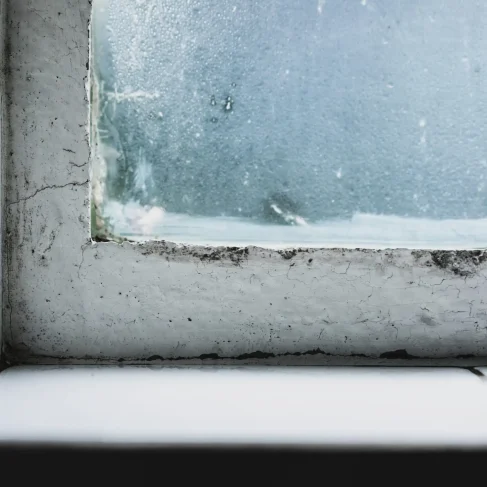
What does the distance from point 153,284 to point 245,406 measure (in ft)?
0.81

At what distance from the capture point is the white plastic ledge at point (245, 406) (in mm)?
542

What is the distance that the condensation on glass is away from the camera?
2.61 feet

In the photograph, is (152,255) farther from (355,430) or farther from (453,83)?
(453,83)

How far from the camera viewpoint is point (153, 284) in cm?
76

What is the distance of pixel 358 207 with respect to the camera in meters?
0.81

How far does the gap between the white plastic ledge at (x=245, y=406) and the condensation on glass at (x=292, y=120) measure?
217mm

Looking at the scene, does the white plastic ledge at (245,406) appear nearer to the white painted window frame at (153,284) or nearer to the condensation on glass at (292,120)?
the white painted window frame at (153,284)

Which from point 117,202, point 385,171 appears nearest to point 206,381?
point 117,202

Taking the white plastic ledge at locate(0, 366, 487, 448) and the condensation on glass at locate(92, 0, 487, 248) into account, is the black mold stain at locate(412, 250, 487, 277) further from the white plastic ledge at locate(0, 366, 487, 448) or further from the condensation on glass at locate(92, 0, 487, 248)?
the white plastic ledge at locate(0, 366, 487, 448)

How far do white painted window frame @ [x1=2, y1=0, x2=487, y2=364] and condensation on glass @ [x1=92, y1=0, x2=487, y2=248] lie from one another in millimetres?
46

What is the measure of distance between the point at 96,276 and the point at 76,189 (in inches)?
5.4

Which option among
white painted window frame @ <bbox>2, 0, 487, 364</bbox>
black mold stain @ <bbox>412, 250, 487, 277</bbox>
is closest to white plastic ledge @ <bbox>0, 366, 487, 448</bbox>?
white painted window frame @ <bbox>2, 0, 487, 364</bbox>

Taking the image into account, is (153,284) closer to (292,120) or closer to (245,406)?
(245,406)

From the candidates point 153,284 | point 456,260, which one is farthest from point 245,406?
point 456,260
